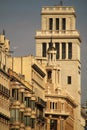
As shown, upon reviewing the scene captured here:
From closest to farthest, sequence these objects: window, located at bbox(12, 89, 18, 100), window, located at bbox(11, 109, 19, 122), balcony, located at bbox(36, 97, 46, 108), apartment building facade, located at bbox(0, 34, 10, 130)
→ apartment building facade, located at bbox(0, 34, 10, 130) → window, located at bbox(11, 109, 19, 122) → window, located at bbox(12, 89, 18, 100) → balcony, located at bbox(36, 97, 46, 108)

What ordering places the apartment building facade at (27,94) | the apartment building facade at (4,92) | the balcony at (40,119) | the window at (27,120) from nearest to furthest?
the apartment building facade at (4,92)
the apartment building facade at (27,94)
the window at (27,120)
the balcony at (40,119)

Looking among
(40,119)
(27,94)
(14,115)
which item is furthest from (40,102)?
(14,115)

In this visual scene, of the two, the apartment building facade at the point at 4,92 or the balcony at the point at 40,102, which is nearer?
the apartment building facade at the point at 4,92

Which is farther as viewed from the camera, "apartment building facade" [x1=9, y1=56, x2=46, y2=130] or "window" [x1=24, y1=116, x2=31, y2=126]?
"window" [x1=24, y1=116, x2=31, y2=126]

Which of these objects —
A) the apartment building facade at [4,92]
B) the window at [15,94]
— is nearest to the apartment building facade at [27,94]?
the window at [15,94]

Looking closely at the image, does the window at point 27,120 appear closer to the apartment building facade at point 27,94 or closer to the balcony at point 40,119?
the apartment building facade at point 27,94

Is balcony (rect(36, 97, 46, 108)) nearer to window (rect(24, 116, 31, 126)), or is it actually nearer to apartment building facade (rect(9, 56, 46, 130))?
apartment building facade (rect(9, 56, 46, 130))

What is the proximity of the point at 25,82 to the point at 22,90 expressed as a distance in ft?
38.2

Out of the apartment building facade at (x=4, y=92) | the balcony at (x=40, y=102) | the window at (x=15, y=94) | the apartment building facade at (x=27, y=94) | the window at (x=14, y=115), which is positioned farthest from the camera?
the balcony at (x=40, y=102)

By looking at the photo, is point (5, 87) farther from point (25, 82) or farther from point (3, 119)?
point (25, 82)

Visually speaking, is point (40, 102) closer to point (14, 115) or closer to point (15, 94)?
point (15, 94)

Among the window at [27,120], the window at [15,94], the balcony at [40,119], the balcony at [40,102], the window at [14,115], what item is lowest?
the balcony at [40,119]

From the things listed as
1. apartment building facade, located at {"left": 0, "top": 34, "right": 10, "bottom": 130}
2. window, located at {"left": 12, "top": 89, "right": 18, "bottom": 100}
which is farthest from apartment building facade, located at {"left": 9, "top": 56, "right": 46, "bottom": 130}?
apartment building facade, located at {"left": 0, "top": 34, "right": 10, "bottom": 130}

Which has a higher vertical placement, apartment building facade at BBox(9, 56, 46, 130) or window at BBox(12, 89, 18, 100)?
window at BBox(12, 89, 18, 100)
